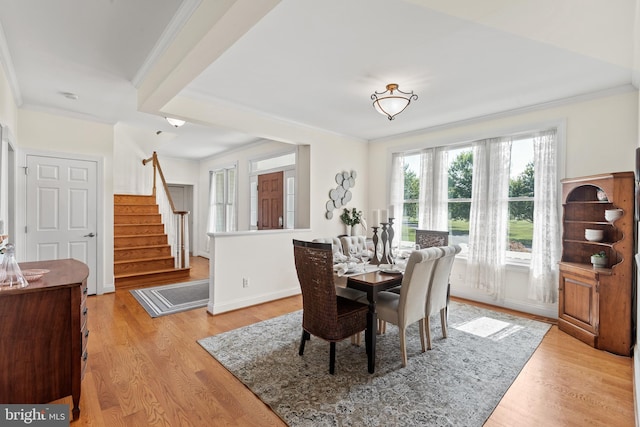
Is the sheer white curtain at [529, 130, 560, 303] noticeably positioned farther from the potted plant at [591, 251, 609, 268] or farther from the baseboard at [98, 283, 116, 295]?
Answer: the baseboard at [98, 283, 116, 295]

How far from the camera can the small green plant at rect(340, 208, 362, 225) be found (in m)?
5.23

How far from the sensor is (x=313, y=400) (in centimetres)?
209

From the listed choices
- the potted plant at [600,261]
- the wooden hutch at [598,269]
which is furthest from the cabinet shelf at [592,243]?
the potted plant at [600,261]

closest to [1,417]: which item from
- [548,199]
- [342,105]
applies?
[342,105]

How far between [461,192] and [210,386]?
4.07 metres

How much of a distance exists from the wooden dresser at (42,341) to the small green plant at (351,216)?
3812 millimetres

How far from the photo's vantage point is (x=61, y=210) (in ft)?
13.8

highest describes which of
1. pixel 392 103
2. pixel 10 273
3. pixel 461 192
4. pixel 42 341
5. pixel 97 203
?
pixel 392 103

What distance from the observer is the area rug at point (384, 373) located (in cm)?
198

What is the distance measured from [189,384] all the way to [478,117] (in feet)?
15.0

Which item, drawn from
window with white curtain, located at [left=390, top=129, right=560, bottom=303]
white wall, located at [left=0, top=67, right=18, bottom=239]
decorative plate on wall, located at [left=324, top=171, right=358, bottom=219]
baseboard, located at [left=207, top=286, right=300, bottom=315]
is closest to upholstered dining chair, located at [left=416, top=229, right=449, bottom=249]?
window with white curtain, located at [left=390, top=129, right=560, bottom=303]

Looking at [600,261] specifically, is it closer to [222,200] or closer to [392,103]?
[392,103]

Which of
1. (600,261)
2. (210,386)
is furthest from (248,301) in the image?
(600,261)

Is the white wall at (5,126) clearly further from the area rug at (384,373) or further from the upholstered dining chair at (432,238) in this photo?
the upholstered dining chair at (432,238)
